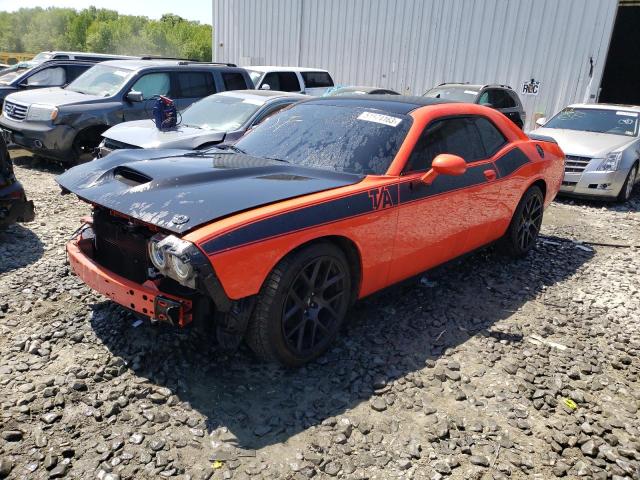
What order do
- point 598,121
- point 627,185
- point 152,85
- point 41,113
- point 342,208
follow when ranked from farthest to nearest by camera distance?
point 598,121 → point 152,85 → point 627,185 → point 41,113 → point 342,208

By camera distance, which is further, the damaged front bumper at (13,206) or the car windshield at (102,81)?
the car windshield at (102,81)

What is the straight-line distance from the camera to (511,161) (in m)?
4.66

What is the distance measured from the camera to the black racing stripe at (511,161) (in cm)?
452

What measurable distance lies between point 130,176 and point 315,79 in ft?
32.2

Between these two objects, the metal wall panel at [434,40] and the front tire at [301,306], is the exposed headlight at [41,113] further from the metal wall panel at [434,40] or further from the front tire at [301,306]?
the metal wall panel at [434,40]

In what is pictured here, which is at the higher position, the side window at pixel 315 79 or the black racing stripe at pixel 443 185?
the side window at pixel 315 79

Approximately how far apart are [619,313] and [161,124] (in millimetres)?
5754

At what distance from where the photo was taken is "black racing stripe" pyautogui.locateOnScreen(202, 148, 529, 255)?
267 cm

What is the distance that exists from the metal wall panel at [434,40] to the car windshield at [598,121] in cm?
467

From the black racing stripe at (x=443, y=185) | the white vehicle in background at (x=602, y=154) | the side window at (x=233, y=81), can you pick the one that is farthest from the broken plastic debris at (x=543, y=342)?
the side window at (x=233, y=81)

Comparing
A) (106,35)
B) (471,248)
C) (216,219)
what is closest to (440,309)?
(471,248)

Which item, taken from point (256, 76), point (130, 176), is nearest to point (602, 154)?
point (256, 76)

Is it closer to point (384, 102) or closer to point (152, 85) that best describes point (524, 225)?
point (384, 102)

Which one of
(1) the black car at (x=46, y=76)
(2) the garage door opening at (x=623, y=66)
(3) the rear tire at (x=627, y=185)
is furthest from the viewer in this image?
(2) the garage door opening at (x=623, y=66)
